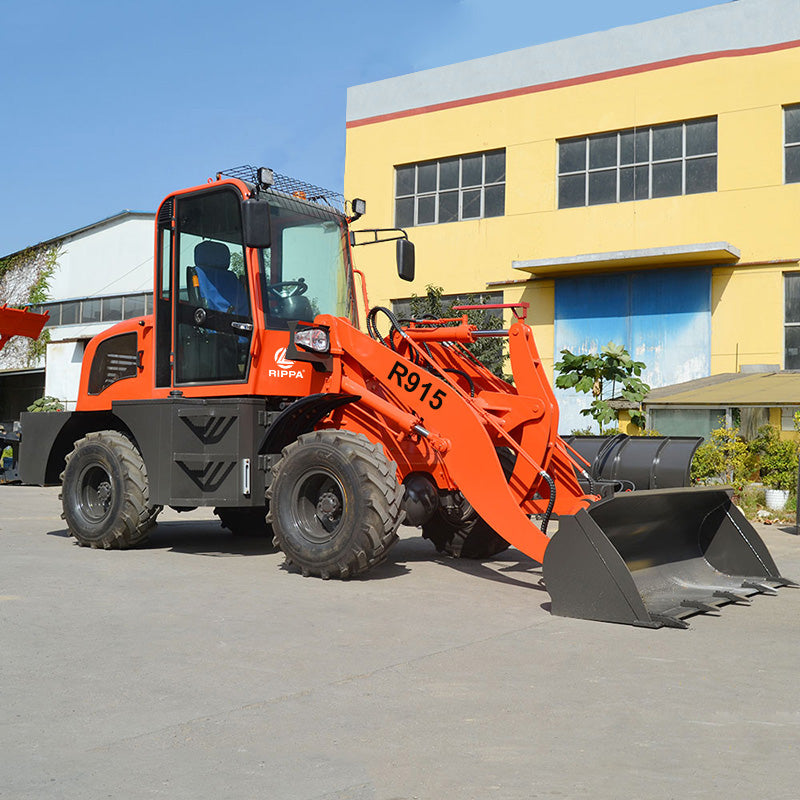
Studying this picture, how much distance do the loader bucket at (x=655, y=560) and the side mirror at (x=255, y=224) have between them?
3.47 meters

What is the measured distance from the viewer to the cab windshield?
923 centimetres

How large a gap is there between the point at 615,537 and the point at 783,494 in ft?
35.3

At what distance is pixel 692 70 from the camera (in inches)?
879

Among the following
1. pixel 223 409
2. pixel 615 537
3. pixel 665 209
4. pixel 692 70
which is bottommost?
pixel 615 537

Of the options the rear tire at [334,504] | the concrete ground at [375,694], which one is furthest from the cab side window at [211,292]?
the concrete ground at [375,694]

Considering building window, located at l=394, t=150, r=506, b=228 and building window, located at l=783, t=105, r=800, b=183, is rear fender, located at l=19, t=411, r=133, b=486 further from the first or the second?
building window, located at l=783, t=105, r=800, b=183

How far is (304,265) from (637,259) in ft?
46.1

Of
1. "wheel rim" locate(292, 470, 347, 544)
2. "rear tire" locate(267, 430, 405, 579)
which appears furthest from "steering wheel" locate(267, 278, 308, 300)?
"wheel rim" locate(292, 470, 347, 544)

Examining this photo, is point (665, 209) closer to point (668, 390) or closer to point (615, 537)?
point (668, 390)

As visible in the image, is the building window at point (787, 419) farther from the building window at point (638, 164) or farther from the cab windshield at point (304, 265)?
the cab windshield at point (304, 265)

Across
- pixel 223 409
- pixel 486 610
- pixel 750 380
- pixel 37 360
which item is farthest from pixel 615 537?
pixel 37 360

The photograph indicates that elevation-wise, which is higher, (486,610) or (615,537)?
(615,537)

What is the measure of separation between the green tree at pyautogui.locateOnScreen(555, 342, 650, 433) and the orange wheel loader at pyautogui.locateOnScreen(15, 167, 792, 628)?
11230 mm

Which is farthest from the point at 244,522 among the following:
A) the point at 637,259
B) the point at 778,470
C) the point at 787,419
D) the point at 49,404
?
the point at 49,404
